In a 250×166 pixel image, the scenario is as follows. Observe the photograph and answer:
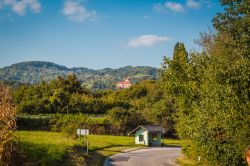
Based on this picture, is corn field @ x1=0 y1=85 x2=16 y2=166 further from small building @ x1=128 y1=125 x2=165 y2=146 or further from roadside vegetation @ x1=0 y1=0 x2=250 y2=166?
small building @ x1=128 y1=125 x2=165 y2=146

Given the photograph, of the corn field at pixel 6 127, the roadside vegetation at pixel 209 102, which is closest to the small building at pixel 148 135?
the roadside vegetation at pixel 209 102

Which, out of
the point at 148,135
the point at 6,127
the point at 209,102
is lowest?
the point at 148,135

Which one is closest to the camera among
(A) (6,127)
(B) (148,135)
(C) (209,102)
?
(A) (6,127)

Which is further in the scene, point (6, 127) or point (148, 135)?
point (148, 135)

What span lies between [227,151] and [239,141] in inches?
56.3

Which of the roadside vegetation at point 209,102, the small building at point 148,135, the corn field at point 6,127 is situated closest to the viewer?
the corn field at point 6,127

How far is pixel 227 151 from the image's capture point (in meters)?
22.7

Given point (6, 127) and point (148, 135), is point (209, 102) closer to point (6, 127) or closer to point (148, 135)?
point (6, 127)

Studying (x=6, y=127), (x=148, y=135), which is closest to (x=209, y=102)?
(x=6, y=127)

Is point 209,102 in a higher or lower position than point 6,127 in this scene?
higher

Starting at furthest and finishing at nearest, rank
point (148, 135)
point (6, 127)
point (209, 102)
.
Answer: point (148, 135)
point (209, 102)
point (6, 127)

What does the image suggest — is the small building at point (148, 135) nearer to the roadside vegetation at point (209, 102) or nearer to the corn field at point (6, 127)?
the roadside vegetation at point (209, 102)

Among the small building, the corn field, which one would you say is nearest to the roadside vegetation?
the corn field

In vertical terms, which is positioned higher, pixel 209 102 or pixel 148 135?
pixel 209 102
